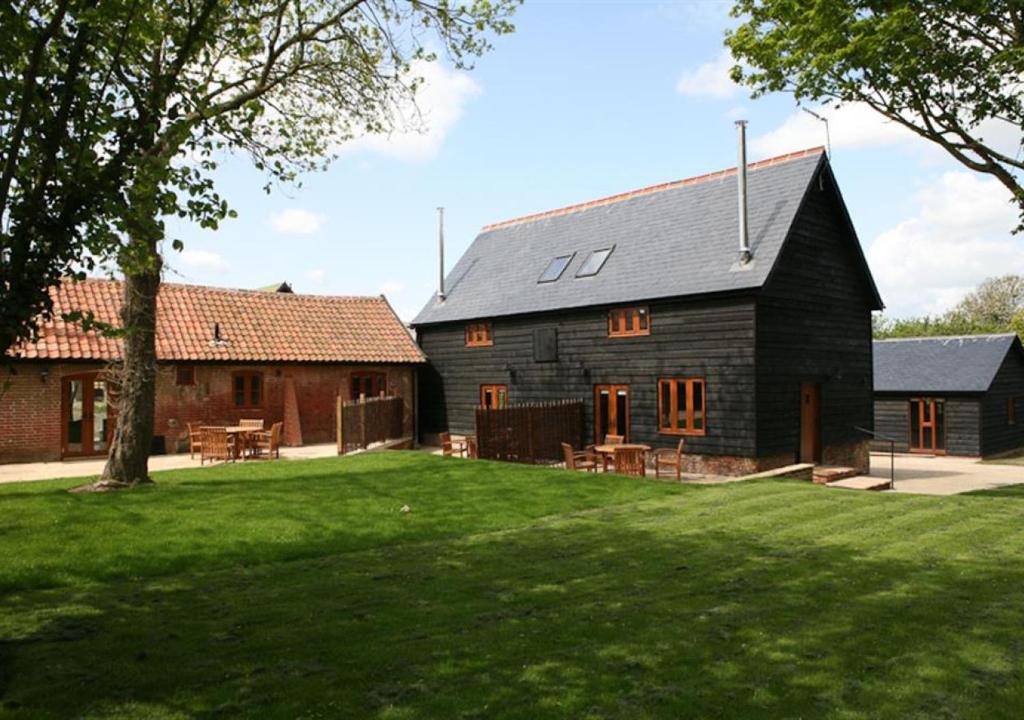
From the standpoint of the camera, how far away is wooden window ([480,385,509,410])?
2470 centimetres

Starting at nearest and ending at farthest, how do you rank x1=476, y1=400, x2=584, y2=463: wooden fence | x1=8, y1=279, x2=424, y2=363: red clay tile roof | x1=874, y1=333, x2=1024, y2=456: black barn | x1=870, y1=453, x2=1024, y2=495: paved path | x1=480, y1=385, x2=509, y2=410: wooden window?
x1=870, y1=453, x2=1024, y2=495: paved path → x1=476, y1=400, x2=584, y2=463: wooden fence → x1=8, y1=279, x2=424, y2=363: red clay tile roof → x1=480, y1=385, x2=509, y2=410: wooden window → x1=874, y1=333, x2=1024, y2=456: black barn

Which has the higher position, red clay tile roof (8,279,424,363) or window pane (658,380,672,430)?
red clay tile roof (8,279,424,363)

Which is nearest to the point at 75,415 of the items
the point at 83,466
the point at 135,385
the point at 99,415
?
the point at 99,415

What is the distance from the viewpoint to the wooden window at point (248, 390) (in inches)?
932

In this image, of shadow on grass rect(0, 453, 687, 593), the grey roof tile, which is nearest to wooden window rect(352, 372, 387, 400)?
the grey roof tile

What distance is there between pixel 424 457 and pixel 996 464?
20225 mm

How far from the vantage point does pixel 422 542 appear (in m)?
9.91

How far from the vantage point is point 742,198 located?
18453 millimetres

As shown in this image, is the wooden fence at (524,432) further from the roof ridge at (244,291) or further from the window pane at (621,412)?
the roof ridge at (244,291)

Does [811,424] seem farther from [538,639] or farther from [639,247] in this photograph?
[538,639]

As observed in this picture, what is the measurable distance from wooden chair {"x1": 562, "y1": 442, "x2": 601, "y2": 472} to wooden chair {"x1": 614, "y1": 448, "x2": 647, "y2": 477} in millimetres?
896

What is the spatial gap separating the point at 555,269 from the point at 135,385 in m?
14.3

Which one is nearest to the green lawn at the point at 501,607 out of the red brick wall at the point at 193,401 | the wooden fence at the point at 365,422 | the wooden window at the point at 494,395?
the wooden fence at the point at 365,422

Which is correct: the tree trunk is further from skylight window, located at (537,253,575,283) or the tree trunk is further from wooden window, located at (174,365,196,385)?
skylight window, located at (537,253,575,283)
